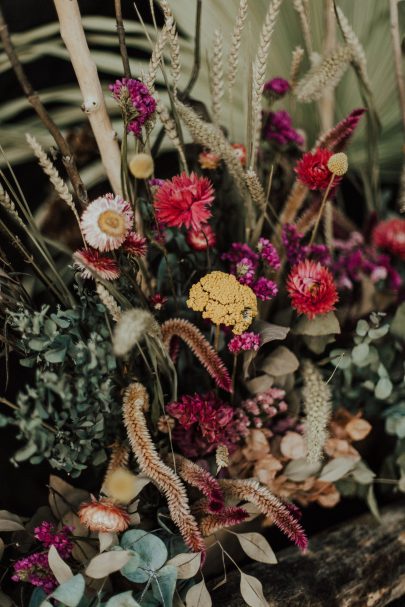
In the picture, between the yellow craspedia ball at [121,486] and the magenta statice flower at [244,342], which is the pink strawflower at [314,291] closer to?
the magenta statice flower at [244,342]

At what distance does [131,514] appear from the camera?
0.65 meters

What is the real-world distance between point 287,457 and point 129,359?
269mm

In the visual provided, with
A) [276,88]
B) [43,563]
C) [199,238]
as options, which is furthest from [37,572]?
[276,88]

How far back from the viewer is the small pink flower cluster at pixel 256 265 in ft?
2.17

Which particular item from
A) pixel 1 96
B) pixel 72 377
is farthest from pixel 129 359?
pixel 1 96

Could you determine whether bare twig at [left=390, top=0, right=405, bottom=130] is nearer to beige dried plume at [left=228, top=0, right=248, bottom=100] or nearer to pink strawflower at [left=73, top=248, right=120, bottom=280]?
beige dried plume at [left=228, top=0, right=248, bottom=100]

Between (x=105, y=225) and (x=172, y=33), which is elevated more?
(x=172, y=33)

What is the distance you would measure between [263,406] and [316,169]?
0.31m

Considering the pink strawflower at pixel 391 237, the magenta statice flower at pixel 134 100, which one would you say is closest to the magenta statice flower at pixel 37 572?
the magenta statice flower at pixel 134 100

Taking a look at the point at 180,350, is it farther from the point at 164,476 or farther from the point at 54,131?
the point at 54,131

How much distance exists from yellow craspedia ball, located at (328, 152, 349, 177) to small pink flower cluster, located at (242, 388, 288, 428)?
11.8 inches

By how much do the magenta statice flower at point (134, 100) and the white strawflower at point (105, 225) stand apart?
9 cm

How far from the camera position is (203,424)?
0.66 m

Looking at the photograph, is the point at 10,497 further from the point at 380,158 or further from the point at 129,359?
the point at 380,158
